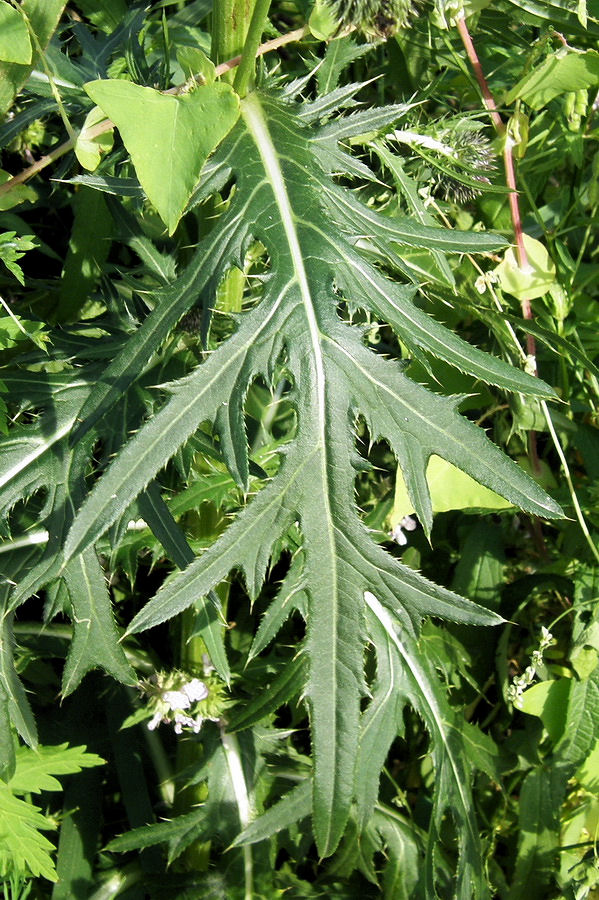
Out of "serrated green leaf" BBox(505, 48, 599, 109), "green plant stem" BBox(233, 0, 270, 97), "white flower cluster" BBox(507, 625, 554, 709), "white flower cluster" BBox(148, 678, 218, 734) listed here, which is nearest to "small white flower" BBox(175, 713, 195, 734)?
"white flower cluster" BBox(148, 678, 218, 734)

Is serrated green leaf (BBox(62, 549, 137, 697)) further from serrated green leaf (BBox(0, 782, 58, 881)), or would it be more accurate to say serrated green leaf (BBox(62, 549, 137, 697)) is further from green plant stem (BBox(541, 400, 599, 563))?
green plant stem (BBox(541, 400, 599, 563))

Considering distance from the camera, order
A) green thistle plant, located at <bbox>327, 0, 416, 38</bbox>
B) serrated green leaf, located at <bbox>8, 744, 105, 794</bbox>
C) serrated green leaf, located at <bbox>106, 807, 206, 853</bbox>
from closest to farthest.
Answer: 1. green thistle plant, located at <bbox>327, 0, 416, 38</bbox>
2. serrated green leaf, located at <bbox>8, 744, 105, 794</bbox>
3. serrated green leaf, located at <bbox>106, 807, 206, 853</bbox>

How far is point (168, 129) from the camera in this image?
1.04 meters

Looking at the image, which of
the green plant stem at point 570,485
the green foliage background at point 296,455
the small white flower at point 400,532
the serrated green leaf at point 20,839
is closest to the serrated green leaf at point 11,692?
the green foliage background at point 296,455

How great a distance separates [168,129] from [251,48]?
0.18m

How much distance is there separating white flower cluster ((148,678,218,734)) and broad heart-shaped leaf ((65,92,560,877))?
0.44 metres

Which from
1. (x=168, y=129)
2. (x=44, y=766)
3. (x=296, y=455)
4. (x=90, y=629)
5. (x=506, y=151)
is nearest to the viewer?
(x=168, y=129)

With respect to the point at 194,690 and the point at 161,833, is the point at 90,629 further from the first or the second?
the point at 161,833

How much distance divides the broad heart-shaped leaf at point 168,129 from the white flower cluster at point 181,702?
2.76 ft

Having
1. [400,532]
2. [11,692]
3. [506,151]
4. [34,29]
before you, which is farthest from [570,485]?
[34,29]

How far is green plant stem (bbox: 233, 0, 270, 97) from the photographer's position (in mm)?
1065

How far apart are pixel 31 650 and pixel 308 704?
0.76 metres

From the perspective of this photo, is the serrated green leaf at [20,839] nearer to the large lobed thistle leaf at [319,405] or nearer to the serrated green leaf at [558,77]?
the large lobed thistle leaf at [319,405]

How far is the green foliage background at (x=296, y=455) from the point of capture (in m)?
1.14
